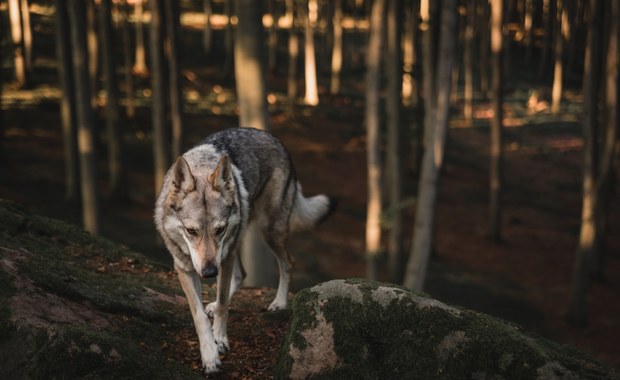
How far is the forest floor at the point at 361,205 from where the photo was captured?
64.9 feet

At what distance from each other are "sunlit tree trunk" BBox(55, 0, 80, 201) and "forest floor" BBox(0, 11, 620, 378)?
933mm

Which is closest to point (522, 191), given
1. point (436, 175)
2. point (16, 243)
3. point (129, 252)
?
point (436, 175)

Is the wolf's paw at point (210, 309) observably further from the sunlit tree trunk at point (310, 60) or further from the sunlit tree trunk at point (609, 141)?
the sunlit tree trunk at point (310, 60)

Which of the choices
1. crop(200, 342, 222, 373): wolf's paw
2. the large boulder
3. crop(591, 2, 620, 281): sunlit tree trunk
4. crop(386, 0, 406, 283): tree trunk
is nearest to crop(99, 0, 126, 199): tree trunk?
crop(386, 0, 406, 283): tree trunk

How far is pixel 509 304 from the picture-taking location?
2033cm

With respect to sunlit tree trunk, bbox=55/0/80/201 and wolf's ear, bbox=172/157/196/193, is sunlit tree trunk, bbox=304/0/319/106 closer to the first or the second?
sunlit tree trunk, bbox=55/0/80/201

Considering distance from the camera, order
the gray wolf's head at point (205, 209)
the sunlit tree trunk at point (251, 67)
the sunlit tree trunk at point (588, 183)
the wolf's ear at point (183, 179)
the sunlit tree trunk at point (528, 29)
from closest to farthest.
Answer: the gray wolf's head at point (205, 209) < the wolf's ear at point (183, 179) < the sunlit tree trunk at point (251, 67) < the sunlit tree trunk at point (588, 183) < the sunlit tree trunk at point (528, 29)

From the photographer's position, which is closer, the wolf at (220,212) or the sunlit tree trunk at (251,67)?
the wolf at (220,212)

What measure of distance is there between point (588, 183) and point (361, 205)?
1054 centimetres

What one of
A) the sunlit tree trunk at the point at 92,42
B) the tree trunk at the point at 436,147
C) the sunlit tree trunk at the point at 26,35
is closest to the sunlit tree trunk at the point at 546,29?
the sunlit tree trunk at the point at 26,35

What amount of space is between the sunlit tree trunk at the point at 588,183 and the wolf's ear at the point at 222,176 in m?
16.5

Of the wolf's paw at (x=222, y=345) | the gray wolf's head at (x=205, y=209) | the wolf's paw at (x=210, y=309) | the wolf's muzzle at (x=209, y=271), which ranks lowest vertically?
the wolf's paw at (x=210, y=309)

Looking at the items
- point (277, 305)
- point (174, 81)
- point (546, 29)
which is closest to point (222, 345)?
point (277, 305)

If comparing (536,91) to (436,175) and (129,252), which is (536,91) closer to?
(436,175)
